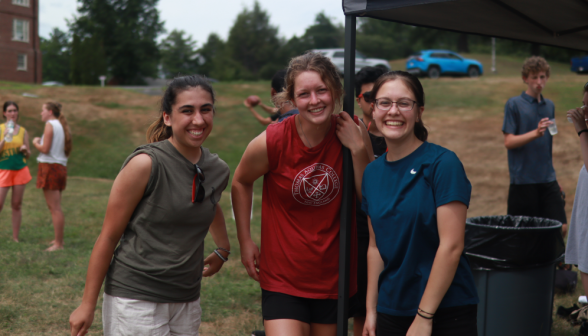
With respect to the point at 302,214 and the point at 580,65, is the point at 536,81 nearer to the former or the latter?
the point at 302,214

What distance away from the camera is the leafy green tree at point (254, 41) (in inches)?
2682

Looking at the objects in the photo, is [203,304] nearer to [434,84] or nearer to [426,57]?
[434,84]

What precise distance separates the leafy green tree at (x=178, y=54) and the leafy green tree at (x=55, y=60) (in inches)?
Result: 514

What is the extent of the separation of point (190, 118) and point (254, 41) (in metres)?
69.1

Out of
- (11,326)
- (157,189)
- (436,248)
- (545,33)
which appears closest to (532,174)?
(545,33)

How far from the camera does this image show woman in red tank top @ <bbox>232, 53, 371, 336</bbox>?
254 centimetres

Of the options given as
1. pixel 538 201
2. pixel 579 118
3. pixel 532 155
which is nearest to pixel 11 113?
pixel 532 155

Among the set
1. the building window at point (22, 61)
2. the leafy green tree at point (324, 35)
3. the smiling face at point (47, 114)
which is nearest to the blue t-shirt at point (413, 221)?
the smiling face at point (47, 114)

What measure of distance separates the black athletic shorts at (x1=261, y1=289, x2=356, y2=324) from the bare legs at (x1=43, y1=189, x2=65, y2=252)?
5374mm

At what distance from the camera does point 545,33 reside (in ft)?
12.2

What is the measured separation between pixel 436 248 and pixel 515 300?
1.76 metres

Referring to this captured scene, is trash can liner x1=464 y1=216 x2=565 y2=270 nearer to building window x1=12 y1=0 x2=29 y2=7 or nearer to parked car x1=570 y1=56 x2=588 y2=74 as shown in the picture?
parked car x1=570 y1=56 x2=588 y2=74

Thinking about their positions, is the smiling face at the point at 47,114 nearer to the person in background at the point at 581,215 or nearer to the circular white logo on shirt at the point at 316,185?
the circular white logo on shirt at the point at 316,185

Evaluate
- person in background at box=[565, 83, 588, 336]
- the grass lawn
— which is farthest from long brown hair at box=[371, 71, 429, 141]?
the grass lawn
